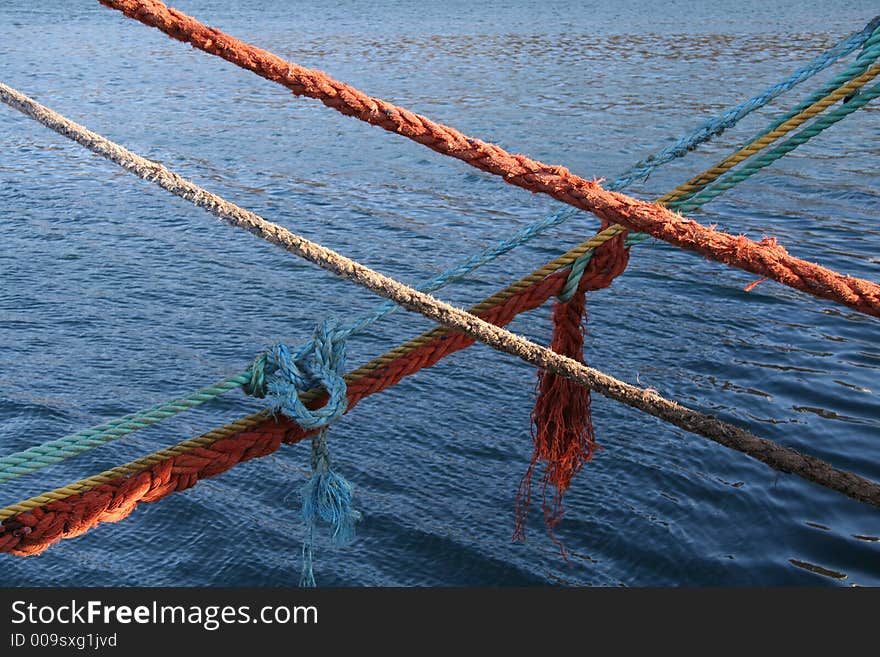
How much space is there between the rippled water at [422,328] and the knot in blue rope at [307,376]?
2.37 m

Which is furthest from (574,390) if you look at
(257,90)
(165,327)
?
(257,90)

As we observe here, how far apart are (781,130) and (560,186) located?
0.70 metres

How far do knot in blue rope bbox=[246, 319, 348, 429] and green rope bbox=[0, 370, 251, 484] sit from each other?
8 cm

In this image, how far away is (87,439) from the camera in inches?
109

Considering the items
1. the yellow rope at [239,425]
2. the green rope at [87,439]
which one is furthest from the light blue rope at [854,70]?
the green rope at [87,439]

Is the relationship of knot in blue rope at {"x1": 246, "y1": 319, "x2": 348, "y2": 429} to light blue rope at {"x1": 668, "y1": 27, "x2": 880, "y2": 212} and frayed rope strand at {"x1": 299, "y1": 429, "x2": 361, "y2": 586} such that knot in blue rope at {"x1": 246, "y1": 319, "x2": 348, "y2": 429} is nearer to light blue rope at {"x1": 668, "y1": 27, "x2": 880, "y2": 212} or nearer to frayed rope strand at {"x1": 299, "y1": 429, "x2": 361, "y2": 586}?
frayed rope strand at {"x1": 299, "y1": 429, "x2": 361, "y2": 586}

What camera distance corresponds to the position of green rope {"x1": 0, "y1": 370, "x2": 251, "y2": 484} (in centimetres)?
271

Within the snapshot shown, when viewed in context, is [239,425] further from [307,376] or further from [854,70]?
[854,70]

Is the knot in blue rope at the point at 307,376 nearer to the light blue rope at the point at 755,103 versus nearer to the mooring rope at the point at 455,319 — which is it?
the mooring rope at the point at 455,319

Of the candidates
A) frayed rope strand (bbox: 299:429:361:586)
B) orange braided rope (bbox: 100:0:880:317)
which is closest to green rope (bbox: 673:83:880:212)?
orange braided rope (bbox: 100:0:880:317)

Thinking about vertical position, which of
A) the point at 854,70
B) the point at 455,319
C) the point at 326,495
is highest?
the point at 854,70

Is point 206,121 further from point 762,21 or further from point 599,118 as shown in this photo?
point 762,21

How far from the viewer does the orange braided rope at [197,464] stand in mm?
2746

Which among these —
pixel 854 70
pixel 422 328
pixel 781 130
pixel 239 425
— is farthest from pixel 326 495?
pixel 422 328
